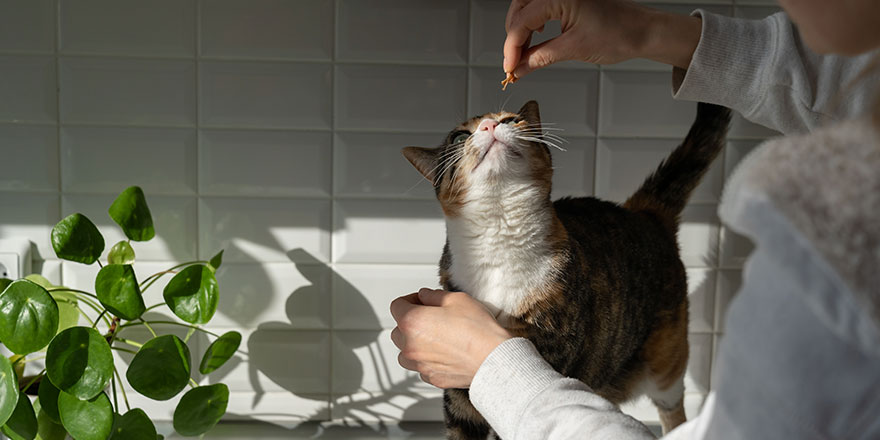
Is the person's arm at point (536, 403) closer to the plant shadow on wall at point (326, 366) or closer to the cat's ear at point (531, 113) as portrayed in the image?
the cat's ear at point (531, 113)

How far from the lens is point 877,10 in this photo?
1.17 ft

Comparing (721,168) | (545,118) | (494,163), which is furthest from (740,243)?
(494,163)

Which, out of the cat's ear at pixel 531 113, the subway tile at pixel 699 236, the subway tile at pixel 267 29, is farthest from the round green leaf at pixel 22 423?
the subway tile at pixel 699 236

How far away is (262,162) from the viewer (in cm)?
108

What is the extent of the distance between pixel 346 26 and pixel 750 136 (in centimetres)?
70

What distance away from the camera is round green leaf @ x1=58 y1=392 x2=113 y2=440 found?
Answer: 0.80m

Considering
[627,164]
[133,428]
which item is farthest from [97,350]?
[627,164]

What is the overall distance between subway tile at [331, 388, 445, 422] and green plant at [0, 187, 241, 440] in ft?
0.83

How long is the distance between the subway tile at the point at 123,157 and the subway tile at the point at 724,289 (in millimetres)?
925

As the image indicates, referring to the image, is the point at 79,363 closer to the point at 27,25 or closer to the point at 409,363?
the point at 409,363

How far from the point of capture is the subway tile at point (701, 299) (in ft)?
3.80

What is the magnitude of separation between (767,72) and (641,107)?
336 millimetres

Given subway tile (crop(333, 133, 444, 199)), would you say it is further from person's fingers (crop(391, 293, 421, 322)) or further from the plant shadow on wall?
person's fingers (crop(391, 293, 421, 322))

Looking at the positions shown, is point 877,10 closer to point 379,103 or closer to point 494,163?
point 494,163
